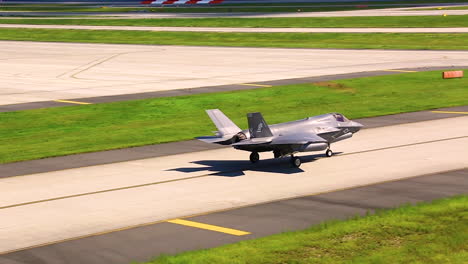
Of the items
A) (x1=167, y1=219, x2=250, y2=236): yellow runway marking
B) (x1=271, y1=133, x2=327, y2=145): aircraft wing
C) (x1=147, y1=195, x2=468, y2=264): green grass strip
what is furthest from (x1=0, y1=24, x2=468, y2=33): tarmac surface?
(x1=167, y1=219, x2=250, y2=236): yellow runway marking

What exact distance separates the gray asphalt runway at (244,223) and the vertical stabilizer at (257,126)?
402 centimetres

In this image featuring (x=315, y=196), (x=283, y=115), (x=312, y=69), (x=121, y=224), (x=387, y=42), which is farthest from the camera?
(x=387, y=42)

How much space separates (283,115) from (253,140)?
14.6m

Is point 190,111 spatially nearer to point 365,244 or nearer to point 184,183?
point 184,183

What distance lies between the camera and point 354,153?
33375mm

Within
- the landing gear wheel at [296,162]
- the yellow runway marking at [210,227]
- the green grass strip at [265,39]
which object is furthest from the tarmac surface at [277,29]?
the yellow runway marking at [210,227]

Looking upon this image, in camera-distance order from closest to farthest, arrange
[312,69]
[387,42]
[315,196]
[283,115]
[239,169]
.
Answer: [315,196] → [239,169] → [283,115] → [312,69] → [387,42]

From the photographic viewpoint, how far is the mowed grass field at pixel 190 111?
125ft

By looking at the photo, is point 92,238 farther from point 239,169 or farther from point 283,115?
point 283,115

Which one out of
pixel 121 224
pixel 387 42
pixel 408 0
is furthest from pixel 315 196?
pixel 408 0

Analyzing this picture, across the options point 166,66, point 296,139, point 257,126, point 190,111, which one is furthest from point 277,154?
point 166,66

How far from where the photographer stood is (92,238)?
72.7 feet

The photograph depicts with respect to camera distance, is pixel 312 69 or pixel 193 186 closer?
pixel 193 186

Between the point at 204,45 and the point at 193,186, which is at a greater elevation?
the point at 204,45
